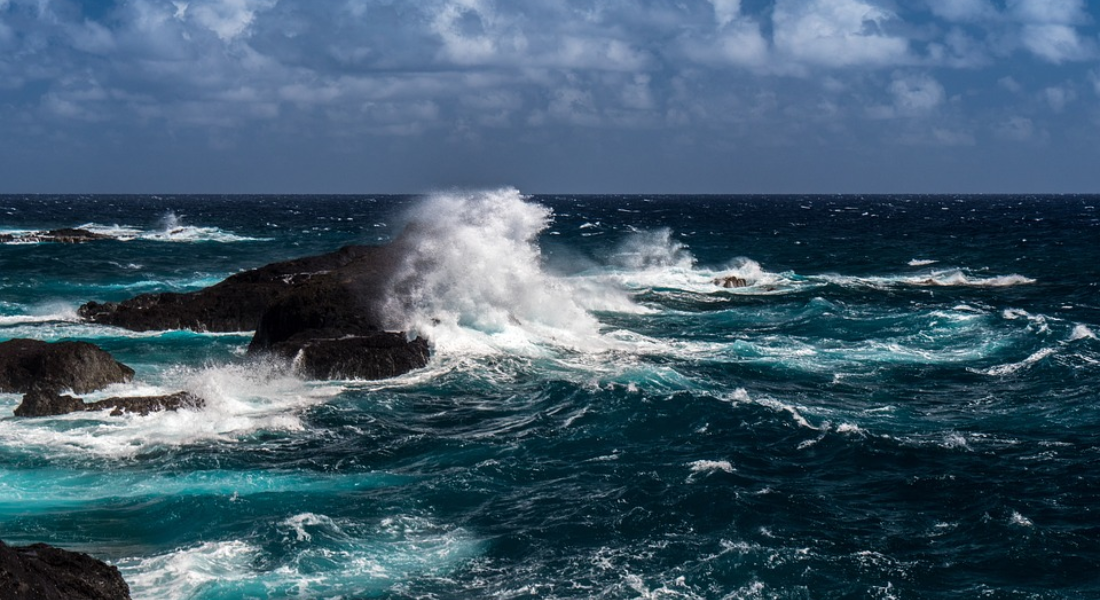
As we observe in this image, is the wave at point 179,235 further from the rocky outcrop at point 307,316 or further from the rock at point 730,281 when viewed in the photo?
the rocky outcrop at point 307,316

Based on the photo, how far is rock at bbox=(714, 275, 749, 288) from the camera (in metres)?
45.8

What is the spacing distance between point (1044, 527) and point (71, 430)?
52.5 feet

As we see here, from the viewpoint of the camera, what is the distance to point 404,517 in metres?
15.0

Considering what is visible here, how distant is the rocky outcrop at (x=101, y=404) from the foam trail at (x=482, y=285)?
739 centimetres

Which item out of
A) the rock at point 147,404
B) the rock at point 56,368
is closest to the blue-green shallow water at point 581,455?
the rock at point 147,404

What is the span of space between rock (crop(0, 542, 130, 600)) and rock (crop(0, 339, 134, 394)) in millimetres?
11590

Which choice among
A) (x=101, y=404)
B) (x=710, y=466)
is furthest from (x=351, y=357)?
(x=710, y=466)

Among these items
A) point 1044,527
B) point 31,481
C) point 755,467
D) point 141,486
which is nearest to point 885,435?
point 755,467

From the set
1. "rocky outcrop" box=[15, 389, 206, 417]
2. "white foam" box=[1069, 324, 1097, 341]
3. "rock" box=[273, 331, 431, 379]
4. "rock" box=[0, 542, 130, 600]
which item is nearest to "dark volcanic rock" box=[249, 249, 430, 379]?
"rock" box=[273, 331, 431, 379]

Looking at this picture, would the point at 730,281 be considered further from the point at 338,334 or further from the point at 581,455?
Answer: the point at 581,455

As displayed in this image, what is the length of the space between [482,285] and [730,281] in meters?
18.4

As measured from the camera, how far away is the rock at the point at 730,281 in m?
45.8

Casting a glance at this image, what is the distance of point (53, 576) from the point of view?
32.2 feet

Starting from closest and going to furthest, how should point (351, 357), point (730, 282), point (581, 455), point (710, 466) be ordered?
point (710, 466), point (581, 455), point (351, 357), point (730, 282)
